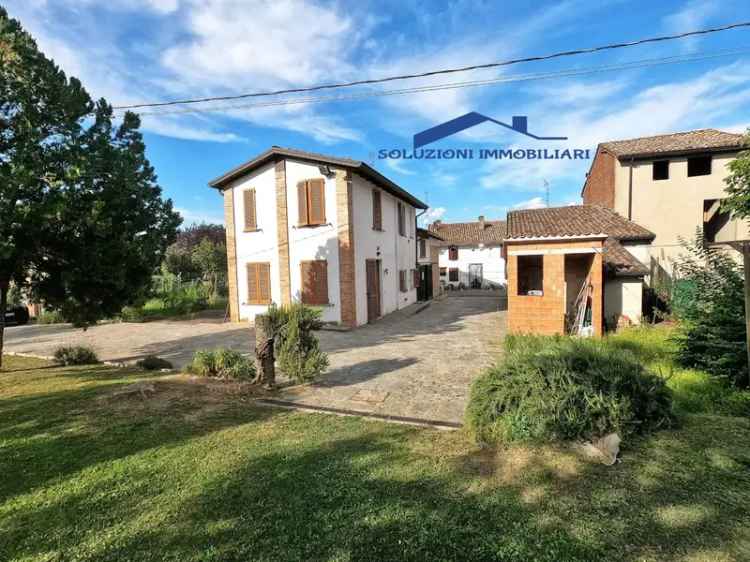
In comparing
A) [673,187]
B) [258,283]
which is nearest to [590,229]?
[673,187]

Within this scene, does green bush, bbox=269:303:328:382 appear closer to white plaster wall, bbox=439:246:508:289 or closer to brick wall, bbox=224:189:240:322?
brick wall, bbox=224:189:240:322

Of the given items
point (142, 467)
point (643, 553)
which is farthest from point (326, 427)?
point (643, 553)

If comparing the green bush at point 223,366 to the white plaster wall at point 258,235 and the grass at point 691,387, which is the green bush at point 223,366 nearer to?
the grass at point 691,387

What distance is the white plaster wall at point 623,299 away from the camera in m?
11.3

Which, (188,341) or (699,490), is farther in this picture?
(188,341)

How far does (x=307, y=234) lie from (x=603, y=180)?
631 inches

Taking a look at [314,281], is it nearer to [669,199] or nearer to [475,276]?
[669,199]

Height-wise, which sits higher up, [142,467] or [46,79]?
[46,79]

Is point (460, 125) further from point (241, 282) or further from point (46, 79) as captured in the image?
point (46, 79)

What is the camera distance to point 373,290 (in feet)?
47.9

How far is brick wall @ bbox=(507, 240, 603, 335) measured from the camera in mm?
9883

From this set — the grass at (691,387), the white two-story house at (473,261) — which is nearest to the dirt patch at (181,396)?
the grass at (691,387)

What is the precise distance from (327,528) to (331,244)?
Answer: 10.9 m

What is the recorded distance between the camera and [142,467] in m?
3.56
